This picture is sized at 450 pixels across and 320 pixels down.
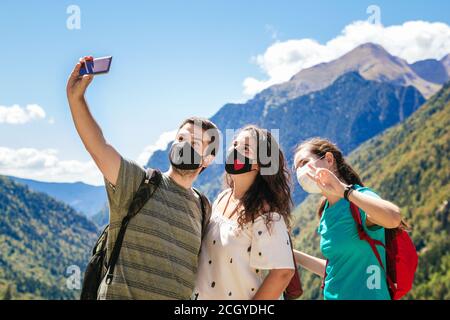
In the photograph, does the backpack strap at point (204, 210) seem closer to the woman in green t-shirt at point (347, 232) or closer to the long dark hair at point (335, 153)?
the woman in green t-shirt at point (347, 232)

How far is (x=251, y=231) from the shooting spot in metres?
5.43

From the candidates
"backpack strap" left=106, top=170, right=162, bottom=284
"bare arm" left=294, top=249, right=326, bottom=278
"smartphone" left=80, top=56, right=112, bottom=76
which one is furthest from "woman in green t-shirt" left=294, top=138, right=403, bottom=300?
"smartphone" left=80, top=56, right=112, bottom=76

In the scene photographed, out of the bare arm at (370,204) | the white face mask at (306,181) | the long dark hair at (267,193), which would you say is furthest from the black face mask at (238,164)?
the bare arm at (370,204)

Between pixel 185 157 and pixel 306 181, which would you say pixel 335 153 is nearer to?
pixel 306 181

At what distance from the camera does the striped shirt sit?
5.09 m

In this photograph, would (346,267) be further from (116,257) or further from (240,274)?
(116,257)

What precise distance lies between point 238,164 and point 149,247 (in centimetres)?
134

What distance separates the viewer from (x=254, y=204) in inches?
220

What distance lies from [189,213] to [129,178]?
0.76m

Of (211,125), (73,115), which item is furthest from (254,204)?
(73,115)

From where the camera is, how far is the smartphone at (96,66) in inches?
193

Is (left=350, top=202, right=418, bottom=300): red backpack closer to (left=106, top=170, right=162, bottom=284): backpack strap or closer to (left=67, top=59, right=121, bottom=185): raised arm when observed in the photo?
(left=106, top=170, right=162, bottom=284): backpack strap
